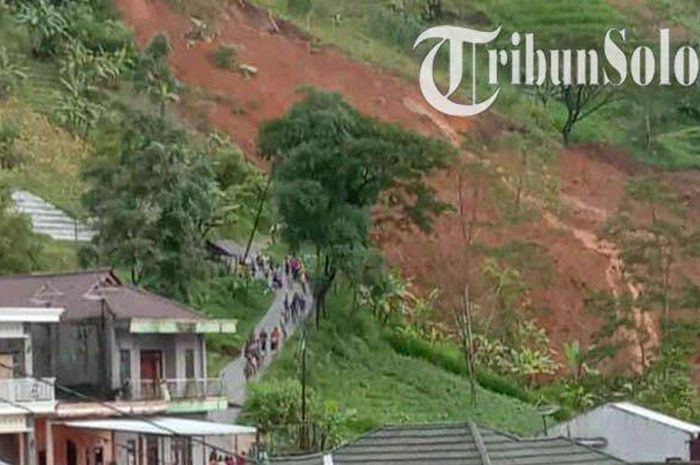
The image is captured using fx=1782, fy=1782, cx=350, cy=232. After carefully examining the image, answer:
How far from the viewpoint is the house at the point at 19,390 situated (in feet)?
60.5

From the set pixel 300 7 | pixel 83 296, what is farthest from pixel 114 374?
pixel 300 7

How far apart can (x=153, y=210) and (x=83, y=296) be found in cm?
425

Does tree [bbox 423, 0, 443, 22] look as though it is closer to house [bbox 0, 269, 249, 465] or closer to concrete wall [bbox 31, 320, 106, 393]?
house [bbox 0, 269, 249, 465]

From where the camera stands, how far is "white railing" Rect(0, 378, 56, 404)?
18375 mm

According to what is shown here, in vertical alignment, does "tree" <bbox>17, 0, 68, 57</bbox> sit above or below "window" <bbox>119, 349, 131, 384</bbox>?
above

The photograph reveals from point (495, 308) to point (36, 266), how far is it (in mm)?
8341

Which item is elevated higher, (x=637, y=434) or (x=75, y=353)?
(x=75, y=353)

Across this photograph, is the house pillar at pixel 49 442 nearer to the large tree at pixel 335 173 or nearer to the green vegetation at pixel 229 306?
the green vegetation at pixel 229 306

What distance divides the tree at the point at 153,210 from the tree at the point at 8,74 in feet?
28.6

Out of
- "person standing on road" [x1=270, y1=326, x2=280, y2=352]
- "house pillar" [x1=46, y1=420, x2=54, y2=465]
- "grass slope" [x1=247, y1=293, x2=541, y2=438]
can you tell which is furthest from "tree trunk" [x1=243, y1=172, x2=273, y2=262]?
"house pillar" [x1=46, y1=420, x2=54, y2=465]

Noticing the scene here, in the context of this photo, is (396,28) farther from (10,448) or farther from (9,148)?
(10,448)

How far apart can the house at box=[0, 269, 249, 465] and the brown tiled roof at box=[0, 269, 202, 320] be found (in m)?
0.01

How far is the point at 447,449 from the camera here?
913cm

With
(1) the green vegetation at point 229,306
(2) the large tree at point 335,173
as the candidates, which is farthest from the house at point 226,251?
(2) the large tree at point 335,173
